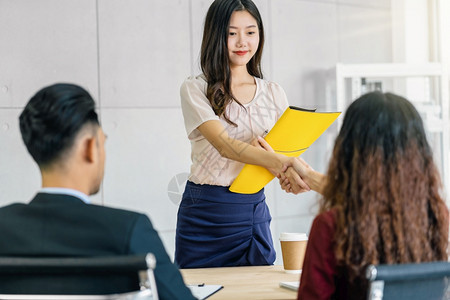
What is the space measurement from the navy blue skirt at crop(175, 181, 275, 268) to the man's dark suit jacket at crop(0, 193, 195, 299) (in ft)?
3.61

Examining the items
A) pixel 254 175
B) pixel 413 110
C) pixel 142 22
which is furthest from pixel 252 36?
pixel 142 22

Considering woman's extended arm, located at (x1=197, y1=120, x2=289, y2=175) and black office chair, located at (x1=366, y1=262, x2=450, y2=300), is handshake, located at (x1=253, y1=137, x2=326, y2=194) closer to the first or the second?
woman's extended arm, located at (x1=197, y1=120, x2=289, y2=175)

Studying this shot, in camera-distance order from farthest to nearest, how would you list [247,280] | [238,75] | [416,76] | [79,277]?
[416,76] < [238,75] < [247,280] < [79,277]

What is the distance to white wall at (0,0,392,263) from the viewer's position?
3805mm

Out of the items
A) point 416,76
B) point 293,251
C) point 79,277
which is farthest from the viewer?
point 416,76

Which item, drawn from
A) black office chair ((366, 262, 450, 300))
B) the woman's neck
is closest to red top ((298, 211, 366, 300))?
black office chair ((366, 262, 450, 300))

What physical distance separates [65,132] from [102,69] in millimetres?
2745

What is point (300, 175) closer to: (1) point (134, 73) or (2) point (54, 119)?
(2) point (54, 119)

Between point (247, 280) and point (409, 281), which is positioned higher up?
point (409, 281)

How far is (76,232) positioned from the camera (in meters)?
1.28

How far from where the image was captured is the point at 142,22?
13.6 ft

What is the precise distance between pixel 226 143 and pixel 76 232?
125 centimetres

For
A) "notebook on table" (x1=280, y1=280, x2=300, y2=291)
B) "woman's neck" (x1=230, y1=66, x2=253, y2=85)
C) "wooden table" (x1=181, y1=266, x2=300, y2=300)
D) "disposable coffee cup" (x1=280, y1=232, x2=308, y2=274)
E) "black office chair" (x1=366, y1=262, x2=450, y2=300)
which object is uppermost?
"woman's neck" (x1=230, y1=66, x2=253, y2=85)

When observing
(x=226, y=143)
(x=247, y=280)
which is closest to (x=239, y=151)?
(x=226, y=143)
